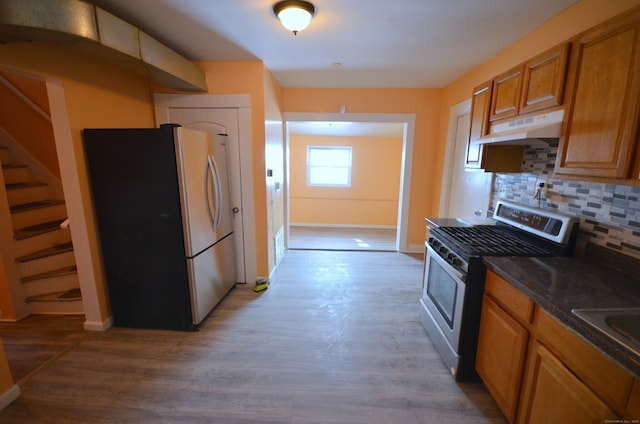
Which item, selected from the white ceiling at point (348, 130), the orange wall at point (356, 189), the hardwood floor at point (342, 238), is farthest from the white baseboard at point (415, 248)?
the white ceiling at point (348, 130)

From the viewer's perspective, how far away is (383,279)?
328 centimetres

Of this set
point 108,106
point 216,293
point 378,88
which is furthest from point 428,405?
point 378,88

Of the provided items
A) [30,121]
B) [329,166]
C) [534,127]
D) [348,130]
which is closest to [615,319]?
[534,127]

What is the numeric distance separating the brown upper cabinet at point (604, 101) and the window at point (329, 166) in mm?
4747

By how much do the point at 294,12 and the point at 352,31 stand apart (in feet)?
1.98

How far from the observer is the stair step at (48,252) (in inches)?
93.6

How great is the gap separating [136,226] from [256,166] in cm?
125

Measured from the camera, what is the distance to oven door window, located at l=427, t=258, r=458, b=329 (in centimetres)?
179

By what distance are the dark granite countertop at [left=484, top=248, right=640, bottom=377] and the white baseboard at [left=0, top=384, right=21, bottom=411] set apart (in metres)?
2.95

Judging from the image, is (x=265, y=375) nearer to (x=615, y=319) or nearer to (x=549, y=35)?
(x=615, y=319)

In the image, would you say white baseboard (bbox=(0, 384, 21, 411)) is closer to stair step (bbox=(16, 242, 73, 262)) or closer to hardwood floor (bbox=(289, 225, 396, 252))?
stair step (bbox=(16, 242, 73, 262))

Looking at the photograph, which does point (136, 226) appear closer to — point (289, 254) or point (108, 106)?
point (108, 106)

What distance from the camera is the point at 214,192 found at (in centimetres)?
246

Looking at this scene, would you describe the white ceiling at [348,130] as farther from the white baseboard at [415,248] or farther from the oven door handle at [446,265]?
the oven door handle at [446,265]
